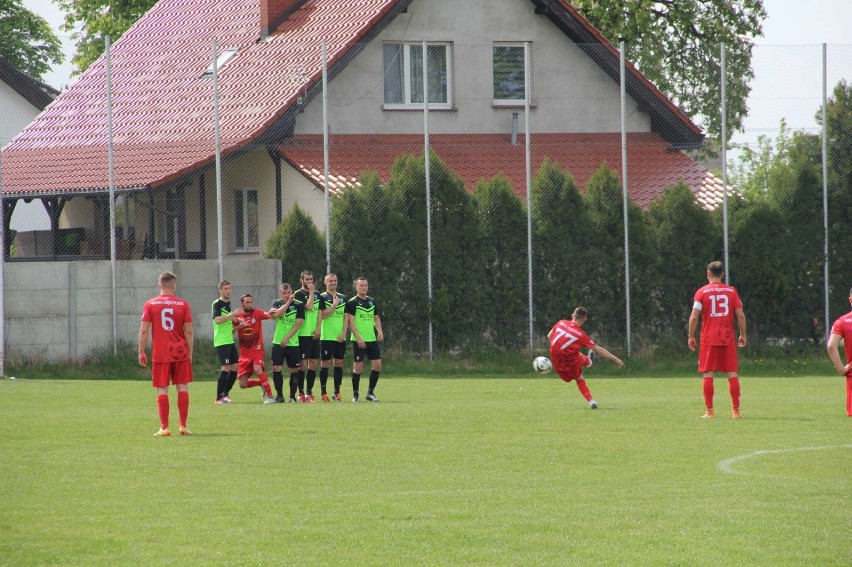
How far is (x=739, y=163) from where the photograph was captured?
28250 millimetres

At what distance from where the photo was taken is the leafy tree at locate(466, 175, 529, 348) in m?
26.8

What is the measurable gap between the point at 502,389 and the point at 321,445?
9044 millimetres

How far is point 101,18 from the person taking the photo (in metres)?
45.8

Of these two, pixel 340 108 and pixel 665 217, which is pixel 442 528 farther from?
pixel 340 108

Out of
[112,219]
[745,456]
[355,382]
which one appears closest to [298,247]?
[112,219]

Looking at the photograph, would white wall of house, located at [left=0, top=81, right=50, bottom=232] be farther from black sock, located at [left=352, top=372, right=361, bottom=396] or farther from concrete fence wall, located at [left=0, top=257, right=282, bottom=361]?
black sock, located at [left=352, top=372, right=361, bottom=396]

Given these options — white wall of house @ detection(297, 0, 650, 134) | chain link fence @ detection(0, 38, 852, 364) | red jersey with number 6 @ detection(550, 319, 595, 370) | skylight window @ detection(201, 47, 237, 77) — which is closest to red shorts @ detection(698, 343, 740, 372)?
red jersey with number 6 @ detection(550, 319, 595, 370)

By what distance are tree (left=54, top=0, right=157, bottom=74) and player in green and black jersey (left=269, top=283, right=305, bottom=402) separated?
93.1ft

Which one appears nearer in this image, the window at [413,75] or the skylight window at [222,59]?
the window at [413,75]

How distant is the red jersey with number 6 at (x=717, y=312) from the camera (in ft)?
53.8

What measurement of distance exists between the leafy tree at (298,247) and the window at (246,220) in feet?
6.42

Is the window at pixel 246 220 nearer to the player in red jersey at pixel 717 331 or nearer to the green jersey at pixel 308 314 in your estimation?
the green jersey at pixel 308 314

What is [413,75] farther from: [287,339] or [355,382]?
[355,382]

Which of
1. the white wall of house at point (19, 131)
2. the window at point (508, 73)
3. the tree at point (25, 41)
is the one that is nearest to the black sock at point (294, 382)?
the white wall of house at point (19, 131)
